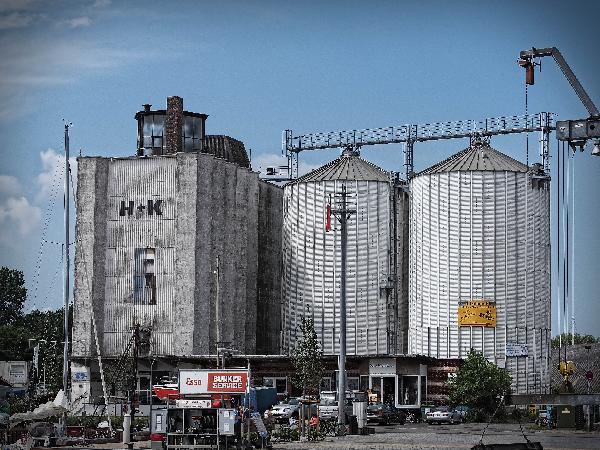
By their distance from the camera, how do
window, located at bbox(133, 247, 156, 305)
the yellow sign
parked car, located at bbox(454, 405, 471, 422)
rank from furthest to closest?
1. window, located at bbox(133, 247, 156, 305)
2. the yellow sign
3. parked car, located at bbox(454, 405, 471, 422)

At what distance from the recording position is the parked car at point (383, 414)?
71.1 meters

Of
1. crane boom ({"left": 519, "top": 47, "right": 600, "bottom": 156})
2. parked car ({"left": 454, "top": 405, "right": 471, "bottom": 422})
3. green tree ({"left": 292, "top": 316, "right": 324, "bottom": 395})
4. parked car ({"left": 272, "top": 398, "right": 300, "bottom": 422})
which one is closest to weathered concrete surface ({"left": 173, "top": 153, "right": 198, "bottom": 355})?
green tree ({"left": 292, "top": 316, "right": 324, "bottom": 395})

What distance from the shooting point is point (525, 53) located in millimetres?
46438

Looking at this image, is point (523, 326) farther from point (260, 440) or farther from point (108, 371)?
point (260, 440)

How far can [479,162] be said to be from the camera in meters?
96.5

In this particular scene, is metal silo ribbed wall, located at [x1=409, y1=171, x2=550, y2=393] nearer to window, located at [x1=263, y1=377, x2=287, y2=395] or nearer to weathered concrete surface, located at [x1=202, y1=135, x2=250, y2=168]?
window, located at [x1=263, y1=377, x2=287, y2=395]

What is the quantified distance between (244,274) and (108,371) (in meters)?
13.8

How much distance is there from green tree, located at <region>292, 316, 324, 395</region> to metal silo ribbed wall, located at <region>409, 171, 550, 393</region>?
383 inches

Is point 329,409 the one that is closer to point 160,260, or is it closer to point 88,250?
point 160,260

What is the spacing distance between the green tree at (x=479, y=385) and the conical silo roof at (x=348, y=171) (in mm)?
21220

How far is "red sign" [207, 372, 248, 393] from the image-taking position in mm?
47469

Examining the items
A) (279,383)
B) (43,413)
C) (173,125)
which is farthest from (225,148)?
(43,413)

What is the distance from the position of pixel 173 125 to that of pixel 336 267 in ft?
61.6

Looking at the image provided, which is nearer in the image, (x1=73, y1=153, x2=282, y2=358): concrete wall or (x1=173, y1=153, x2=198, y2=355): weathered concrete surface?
(x1=173, y1=153, x2=198, y2=355): weathered concrete surface
